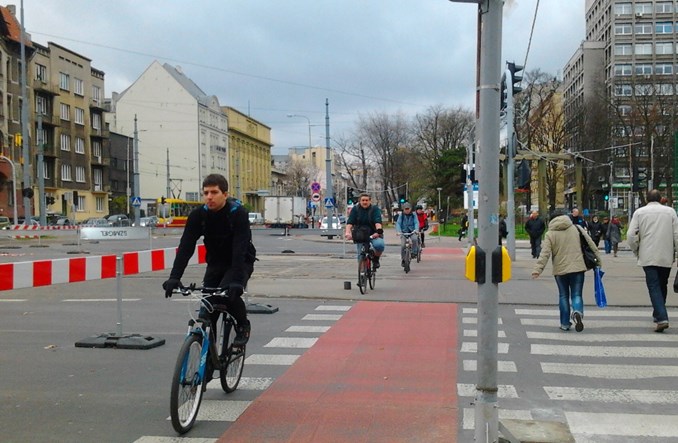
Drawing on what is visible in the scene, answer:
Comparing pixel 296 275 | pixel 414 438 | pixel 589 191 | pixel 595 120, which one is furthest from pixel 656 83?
pixel 414 438

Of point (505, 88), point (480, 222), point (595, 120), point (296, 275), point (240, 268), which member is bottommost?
point (296, 275)

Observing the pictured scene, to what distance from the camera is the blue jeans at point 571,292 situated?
9570mm

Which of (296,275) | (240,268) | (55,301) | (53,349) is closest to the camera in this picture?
(240,268)

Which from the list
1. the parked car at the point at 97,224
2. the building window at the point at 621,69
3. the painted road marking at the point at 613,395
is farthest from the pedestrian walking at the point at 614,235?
the building window at the point at 621,69

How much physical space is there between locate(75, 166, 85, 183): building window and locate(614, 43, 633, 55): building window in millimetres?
69648

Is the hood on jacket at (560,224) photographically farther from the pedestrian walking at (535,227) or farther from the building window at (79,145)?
the building window at (79,145)

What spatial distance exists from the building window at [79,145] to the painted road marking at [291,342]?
223 feet

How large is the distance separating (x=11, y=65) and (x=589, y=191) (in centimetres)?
5605

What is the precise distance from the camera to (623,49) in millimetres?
97125

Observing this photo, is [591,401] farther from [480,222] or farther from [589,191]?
[589,191]

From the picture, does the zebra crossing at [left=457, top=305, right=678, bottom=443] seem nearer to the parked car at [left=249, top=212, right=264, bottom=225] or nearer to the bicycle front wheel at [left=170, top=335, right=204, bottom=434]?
the bicycle front wheel at [left=170, top=335, right=204, bottom=434]

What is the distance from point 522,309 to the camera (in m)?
11.9

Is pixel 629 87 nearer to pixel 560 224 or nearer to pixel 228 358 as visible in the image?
pixel 560 224

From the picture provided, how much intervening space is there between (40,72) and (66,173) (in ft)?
32.3
